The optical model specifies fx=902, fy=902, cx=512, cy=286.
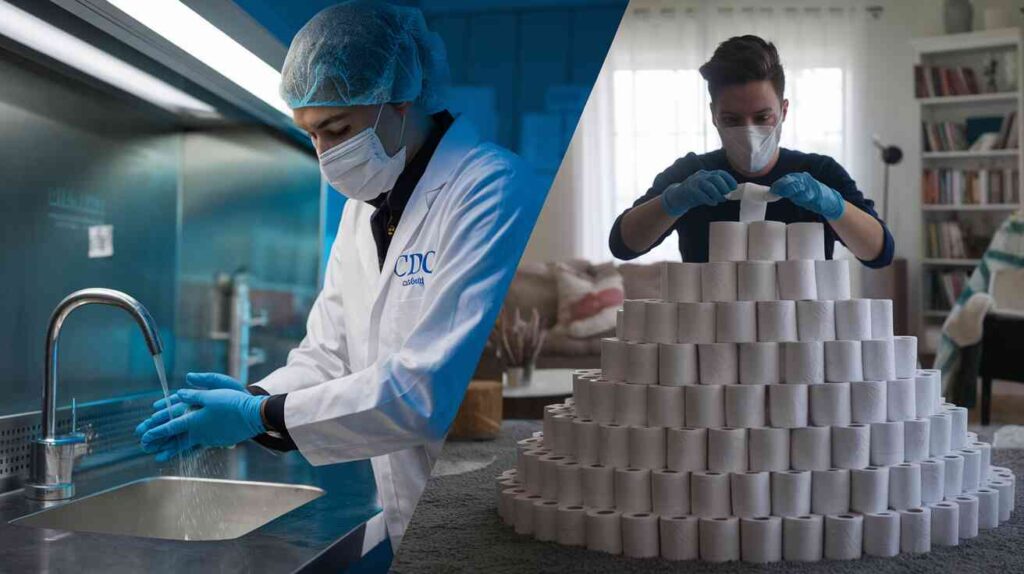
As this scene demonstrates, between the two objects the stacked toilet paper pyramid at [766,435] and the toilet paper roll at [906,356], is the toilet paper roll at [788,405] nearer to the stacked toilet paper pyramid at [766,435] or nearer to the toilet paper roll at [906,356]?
the stacked toilet paper pyramid at [766,435]

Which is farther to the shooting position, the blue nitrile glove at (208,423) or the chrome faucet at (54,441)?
the chrome faucet at (54,441)

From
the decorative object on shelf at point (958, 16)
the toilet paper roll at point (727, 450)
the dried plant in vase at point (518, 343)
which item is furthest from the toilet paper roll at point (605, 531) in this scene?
the decorative object on shelf at point (958, 16)

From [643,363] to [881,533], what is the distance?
0.26 m

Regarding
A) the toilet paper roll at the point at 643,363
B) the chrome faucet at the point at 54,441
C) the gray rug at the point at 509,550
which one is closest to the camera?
the gray rug at the point at 509,550

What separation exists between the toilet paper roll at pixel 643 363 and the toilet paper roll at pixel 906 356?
245mm

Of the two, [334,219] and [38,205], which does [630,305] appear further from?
[38,205]

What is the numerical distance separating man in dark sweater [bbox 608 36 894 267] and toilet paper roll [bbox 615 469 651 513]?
0.71 ft

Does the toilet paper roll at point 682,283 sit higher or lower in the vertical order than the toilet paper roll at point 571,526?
higher

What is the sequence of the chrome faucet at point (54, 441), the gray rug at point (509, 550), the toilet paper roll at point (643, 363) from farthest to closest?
the chrome faucet at point (54, 441) < the toilet paper roll at point (643, 363) < the gray rug at point (509, 550)

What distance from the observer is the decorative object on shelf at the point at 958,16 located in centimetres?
91

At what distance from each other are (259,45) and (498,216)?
296mm

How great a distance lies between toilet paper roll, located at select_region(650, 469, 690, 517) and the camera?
84 centimetres

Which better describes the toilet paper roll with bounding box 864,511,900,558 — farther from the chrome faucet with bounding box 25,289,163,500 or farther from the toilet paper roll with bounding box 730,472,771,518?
the chrome faucet with bounding box 25,289,163,500

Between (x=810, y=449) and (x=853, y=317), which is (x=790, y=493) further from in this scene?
(x=853, y=317)
